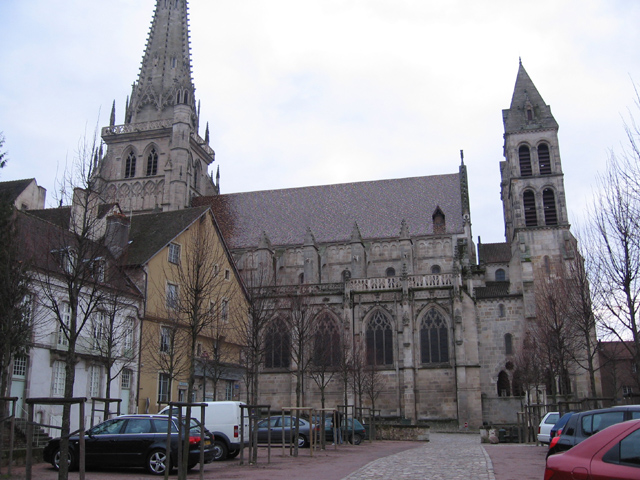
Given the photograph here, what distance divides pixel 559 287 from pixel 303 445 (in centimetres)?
1601

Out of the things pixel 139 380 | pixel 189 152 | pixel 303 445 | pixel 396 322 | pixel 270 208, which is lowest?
pixel 303 445

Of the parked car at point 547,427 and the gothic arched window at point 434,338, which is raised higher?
the gothic arched window at point 434,338

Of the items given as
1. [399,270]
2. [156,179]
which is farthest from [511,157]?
[156,179]

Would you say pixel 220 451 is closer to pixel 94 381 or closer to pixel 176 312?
pixel 176 312

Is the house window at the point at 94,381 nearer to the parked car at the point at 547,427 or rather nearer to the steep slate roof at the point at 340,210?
the parked car at the point at 547,427

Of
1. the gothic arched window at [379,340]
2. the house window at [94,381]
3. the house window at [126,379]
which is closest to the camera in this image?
the house window at [94,381]

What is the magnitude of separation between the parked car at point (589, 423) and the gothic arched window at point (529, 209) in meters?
38.1

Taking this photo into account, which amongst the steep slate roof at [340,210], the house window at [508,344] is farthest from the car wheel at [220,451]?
the steep slate roof at [340,210]

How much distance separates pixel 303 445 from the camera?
2305cm

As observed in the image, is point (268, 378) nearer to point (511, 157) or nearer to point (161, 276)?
point (161, 276)

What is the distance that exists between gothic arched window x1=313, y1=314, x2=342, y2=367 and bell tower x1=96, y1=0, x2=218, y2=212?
22.7 metres

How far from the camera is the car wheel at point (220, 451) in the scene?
56.2ft

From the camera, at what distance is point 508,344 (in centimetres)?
4253

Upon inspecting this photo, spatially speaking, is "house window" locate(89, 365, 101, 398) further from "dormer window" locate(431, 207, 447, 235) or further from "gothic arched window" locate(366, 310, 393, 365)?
"dormer window" locate(431, 207, 447, 235)
